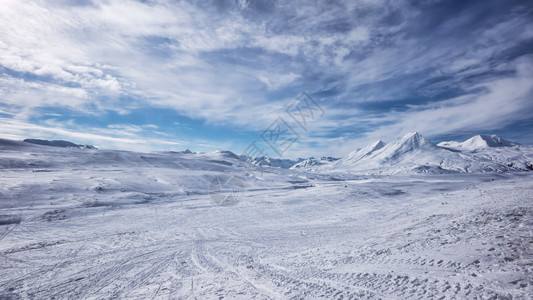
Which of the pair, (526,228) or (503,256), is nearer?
(503,256)

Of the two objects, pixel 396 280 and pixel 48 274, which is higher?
pixel 396 280

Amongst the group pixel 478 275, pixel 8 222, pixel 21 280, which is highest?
pixel 478 275

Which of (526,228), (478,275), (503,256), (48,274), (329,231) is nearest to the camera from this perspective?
(478,275)

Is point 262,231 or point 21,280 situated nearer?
point 21,280

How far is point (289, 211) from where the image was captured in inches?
934

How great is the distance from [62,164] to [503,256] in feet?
233

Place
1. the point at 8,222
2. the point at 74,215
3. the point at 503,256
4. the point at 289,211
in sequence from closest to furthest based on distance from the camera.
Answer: the point at 503,256 → the point at 8,222 → the point at 74,215 → the point at 289,211

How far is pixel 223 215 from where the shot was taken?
21.7 metres

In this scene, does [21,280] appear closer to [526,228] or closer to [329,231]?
[329,231]

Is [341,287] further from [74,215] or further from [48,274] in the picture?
[74,215]

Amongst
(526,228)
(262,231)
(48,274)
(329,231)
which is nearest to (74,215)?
(48,274)

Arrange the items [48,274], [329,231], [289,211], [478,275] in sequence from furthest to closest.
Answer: [289,211]
[329,231]
[48,274]
[478,275]

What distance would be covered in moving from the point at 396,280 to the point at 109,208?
27.7m

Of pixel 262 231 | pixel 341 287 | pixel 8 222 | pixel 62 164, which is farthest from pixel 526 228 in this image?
pixel 62 164
